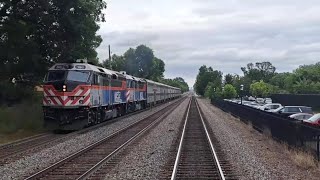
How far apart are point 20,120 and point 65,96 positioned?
3.90 meters

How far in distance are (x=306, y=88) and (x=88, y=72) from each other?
2715 inches

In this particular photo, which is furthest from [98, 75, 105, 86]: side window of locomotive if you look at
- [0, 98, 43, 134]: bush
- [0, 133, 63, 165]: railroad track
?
[0, 133, 63, 165]: railroad track

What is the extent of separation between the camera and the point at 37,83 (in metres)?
33.3

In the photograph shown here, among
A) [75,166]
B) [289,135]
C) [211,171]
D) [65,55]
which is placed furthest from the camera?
[65,55]

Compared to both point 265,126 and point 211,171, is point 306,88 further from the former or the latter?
point 211,171

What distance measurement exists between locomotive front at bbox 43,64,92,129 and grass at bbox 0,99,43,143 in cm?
160

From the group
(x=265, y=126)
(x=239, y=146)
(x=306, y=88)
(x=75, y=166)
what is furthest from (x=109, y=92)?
(x=306, y=88)

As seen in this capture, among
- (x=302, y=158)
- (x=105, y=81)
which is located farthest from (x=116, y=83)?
(x=302, y=158)

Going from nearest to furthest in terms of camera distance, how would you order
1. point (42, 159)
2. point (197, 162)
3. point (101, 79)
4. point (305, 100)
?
point (197, 162) → point (42, 159) → point (101, 79) → point (305, 100)

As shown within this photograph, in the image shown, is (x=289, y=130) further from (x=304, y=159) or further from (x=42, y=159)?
(x=42, y=159)

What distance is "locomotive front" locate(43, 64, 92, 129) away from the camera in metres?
26.0

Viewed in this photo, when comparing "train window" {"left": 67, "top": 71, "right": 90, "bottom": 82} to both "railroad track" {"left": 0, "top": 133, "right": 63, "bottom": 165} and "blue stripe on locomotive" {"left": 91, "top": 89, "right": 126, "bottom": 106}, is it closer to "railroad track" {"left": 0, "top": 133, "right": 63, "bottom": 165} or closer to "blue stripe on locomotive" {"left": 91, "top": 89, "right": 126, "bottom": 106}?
"blue stripe on locomotive" {"left": 91, "top": 89, "right": 126, "bottom": 106}

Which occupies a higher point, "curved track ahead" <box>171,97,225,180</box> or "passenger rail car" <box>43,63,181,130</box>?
"passenger rail car" <box>43,63,181,130</box>

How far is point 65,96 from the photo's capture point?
26.0m
